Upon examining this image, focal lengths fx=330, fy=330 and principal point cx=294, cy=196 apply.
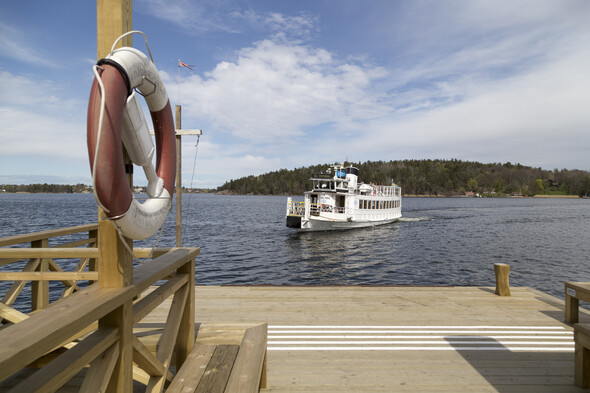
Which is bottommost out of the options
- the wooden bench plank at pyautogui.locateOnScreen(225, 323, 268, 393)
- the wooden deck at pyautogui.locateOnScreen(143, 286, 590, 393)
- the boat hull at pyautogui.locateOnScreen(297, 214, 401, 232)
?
the boat hull at pyautogui.locateOnScreen(297, 214, 401, 232)

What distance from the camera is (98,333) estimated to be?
1.66 metres

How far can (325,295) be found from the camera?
253 inches

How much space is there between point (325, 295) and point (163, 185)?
4.85 meters

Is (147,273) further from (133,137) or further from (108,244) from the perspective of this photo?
(133,137)

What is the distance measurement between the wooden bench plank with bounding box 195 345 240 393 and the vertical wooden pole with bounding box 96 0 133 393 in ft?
1.98

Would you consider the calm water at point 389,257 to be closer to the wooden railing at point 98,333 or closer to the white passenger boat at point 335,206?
the white passenger boat at point 335,206

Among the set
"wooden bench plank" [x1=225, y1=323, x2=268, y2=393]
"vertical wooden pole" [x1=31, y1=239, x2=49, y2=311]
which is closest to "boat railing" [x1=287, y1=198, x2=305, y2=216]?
"vertical wooden pole" [x1=31, y1=239, x2=49, y2=311]

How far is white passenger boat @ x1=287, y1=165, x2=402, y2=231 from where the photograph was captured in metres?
28.5

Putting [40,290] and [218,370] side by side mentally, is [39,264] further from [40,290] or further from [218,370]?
[218,370]

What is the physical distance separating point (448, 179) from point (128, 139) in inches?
6500

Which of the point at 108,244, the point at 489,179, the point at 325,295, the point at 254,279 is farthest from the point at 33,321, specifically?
the point at 489,179

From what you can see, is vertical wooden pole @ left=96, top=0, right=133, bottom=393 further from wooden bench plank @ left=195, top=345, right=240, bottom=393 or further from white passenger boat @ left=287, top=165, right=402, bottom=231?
white passenger boat @ left=287, top=165, right=402, bottom=231

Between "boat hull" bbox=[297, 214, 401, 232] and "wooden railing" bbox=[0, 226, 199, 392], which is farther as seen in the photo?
"boat hull" bbox=[297, 214, 401, 232]

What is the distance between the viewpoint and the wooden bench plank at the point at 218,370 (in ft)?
7.49
